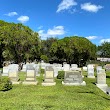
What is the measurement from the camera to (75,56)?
58.2 metres

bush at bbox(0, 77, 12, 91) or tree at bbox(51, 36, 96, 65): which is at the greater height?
tree at bbox(51, 36, 96, 65)

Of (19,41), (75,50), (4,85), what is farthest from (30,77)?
(75,50)

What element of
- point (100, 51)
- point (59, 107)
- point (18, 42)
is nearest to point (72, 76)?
point (59, 107)

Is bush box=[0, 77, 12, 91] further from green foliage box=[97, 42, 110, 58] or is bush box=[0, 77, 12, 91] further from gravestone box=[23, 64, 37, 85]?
green foliage box=[97, 42, 110, 58]

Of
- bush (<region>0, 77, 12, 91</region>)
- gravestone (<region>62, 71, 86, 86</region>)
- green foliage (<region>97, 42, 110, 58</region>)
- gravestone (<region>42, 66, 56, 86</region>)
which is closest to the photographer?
bush (<region>0, 77, 12, 91</region>)

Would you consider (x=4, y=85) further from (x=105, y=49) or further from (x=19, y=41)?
(x=105, y=49)

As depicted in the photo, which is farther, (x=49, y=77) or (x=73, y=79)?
(x=49, y=77)

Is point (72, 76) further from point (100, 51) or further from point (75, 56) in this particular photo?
point (100, 51)

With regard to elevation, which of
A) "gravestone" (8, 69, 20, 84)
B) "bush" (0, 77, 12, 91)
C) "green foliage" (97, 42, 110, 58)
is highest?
"green foliage" (97, 42, 110, 58)

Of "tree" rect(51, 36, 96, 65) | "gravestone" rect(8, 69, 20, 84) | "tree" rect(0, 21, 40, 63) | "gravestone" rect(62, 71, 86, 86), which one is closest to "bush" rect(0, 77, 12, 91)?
"gravestone" rect(8, 69, 20, 84)

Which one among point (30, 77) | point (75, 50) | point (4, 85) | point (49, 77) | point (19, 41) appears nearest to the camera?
point (4, 85)

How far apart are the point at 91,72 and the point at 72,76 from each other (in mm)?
7897

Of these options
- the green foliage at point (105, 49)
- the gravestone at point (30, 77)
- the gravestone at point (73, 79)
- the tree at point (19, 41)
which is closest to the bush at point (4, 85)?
the gravestone at point (30, 77)

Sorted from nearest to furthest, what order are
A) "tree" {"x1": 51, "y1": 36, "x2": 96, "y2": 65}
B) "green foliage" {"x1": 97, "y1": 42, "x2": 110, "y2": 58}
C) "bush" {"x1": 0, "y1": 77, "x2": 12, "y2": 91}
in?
"bush" {"x1": 0, "y1": 77, "x2": 12, "y2": 91} → "tree" {"x1": 51, "y1": 36, "x2": 96, "y2": 65} → "green foliage" {"x1": 97, "y1": 42, "x2": 110, "y2": 58}
